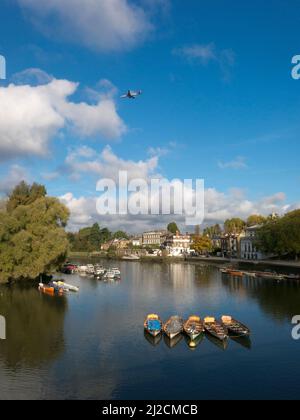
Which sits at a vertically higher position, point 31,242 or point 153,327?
point 31,242

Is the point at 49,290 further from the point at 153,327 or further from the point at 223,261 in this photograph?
the point at 223,261

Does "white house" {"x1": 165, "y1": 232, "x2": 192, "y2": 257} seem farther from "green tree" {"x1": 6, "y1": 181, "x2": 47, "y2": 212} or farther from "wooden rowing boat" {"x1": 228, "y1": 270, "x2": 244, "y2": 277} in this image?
"green tree" {"x1": 6, "y1": 181, "x2": 47, "y2": 212}

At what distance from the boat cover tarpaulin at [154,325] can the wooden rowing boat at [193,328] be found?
1894mm

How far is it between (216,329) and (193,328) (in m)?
1.68

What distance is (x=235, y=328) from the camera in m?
28.4

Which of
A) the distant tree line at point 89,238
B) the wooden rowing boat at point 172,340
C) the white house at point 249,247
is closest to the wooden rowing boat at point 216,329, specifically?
the wooden rowing boat at point 172,340

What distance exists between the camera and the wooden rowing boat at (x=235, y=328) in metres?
27.7

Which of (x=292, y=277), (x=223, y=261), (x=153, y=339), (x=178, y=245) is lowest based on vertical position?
(x=153, y=339)

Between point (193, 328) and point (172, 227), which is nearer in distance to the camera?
point (193, 328)

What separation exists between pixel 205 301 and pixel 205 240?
78.5m

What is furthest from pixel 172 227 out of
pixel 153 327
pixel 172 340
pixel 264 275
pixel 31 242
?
pixel 172 340

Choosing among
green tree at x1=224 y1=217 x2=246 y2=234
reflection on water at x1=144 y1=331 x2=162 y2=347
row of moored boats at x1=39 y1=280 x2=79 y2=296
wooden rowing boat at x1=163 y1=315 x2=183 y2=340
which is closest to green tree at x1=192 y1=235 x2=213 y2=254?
green tree at x1=224 y1=217 x2=246 y2=234

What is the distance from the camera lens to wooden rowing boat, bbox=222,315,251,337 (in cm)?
2769

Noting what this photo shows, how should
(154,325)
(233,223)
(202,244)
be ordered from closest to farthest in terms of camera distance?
(154,325), (202,244), (233,223)
